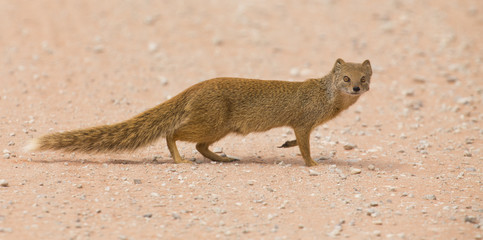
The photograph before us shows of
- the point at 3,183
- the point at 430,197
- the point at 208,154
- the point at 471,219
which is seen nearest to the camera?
the point at 471,219

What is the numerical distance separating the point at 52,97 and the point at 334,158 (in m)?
3.81

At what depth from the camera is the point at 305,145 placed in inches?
231

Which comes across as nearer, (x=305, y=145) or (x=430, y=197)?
(x=430, y=197)

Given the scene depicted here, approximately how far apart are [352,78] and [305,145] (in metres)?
0.79

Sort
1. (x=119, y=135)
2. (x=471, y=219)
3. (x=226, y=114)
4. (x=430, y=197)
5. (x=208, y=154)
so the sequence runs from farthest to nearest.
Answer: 1. (x=208, y=154)
2. (x=226, y=114)
3. (x=119, y=135)
4. (x=430, y=197)
5. (x=471, y=219)

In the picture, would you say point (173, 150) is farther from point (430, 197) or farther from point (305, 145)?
point (430, 197)

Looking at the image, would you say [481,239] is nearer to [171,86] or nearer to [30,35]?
[171,86]

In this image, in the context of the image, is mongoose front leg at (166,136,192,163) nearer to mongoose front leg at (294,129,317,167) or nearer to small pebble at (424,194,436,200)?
mongoose front leg at (294,129,317,167)

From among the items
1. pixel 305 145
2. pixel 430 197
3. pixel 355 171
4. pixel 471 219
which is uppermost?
pixel 305 145

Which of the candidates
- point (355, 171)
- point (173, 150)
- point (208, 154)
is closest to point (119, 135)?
point (173, 150)

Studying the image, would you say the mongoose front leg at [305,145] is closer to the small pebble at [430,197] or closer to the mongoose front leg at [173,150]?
the mongoose front leg at [173,150]

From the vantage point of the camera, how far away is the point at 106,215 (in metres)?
4.30

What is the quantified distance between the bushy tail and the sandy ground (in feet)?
0.58

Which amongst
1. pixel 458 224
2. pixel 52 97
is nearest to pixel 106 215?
pixel 458 224
